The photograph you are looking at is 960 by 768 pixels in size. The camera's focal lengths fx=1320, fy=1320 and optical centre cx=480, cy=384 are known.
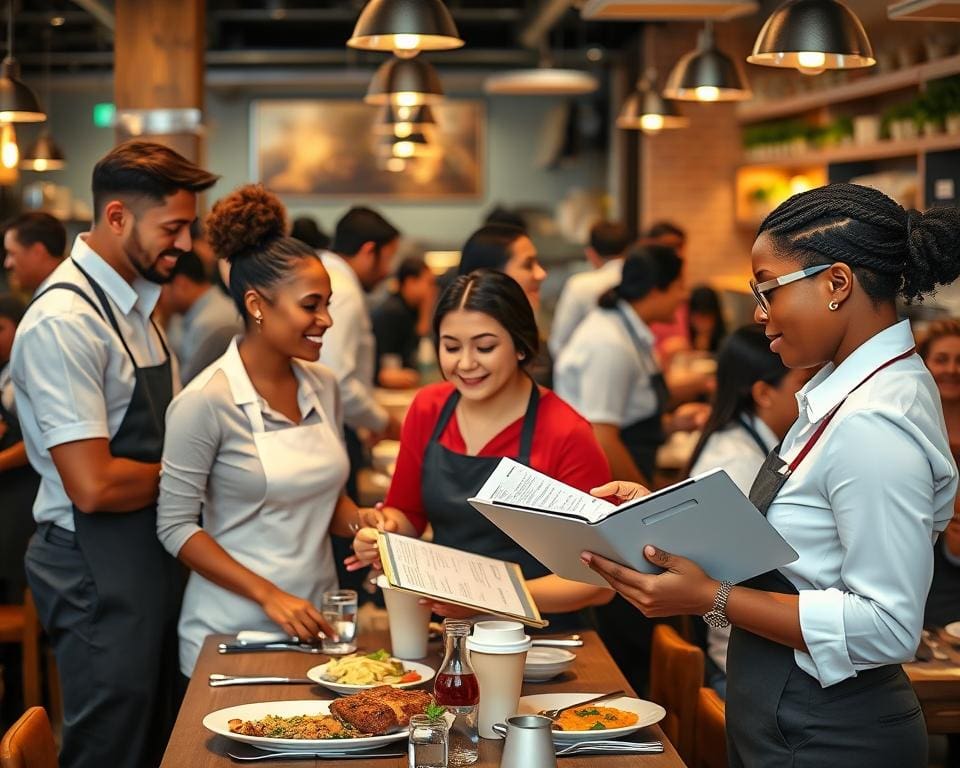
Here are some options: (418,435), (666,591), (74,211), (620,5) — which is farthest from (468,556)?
(74,211)

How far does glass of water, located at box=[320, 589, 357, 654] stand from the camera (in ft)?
9.67

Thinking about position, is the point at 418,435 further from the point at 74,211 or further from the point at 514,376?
the point at 74,211

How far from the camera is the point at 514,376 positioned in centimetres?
325

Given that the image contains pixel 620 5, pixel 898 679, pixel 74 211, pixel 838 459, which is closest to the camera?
pixel 838 459

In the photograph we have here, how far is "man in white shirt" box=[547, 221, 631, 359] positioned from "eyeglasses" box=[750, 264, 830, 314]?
4.73m

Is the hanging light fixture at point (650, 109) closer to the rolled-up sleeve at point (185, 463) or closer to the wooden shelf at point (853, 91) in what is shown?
the wooden shelf at point (853, 91)

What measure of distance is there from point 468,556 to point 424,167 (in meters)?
12.1

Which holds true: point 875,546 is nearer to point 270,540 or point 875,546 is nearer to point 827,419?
point 827,419

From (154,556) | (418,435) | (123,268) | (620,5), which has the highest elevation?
(620,5)

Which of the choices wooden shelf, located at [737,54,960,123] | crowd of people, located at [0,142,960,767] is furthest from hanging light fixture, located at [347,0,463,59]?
wooden shelf, located at [737,54,960,123]

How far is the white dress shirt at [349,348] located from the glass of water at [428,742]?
3008 millimetres

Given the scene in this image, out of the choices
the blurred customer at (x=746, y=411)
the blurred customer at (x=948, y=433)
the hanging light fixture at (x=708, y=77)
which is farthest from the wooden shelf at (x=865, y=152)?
the blurred customer at (x=746, y=411)

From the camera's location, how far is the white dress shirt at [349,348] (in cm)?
522

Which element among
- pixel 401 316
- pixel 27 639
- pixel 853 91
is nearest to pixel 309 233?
pixel 401 316
